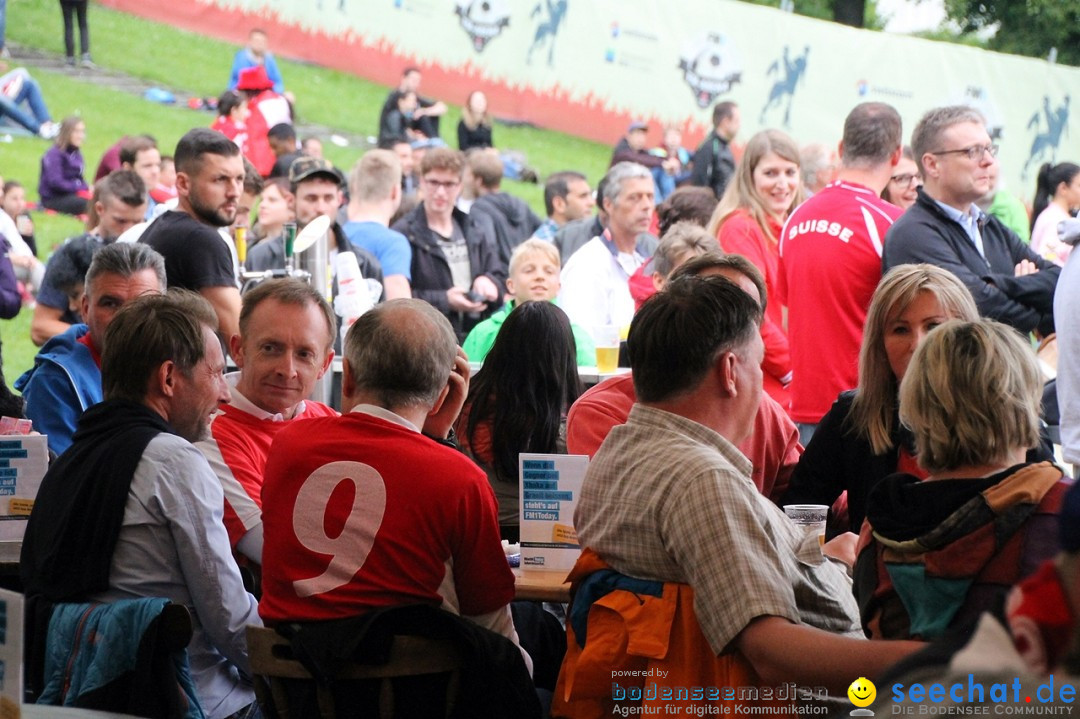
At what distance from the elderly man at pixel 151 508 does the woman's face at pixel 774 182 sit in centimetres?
352

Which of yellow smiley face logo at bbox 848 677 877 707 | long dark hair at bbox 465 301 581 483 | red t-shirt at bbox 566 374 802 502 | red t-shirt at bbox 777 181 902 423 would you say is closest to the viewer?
yellow smiley face logo at bbox 848 677 877 707

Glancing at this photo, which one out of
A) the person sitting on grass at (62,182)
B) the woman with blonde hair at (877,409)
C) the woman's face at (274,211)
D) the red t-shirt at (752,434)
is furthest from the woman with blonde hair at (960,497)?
the person sitting on grass at (62,182)

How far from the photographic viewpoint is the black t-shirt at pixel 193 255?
17.0 feet

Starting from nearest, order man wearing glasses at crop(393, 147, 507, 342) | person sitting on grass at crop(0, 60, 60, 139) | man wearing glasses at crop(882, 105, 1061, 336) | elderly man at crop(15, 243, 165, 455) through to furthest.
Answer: elderly man at crop(15, 243, 165, 455)
man wearing glasses at crop(882, 105, 1061, 336)
man wearing glasses at crop(393, 147, 507, 342)
person sitting on grass at crop(0, 60, 60, 139)

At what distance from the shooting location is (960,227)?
486 cm

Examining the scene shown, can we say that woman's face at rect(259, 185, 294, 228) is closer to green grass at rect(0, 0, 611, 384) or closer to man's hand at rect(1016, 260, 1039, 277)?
man's hand at rect(1016, 260, 1039, 277)

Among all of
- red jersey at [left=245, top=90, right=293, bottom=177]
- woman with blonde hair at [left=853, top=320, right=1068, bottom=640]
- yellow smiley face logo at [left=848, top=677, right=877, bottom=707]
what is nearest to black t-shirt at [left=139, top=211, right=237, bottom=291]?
woman with blonde hair at [left=853, top=320, right=1068, bottom=640]

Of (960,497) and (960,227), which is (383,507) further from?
(960,227)

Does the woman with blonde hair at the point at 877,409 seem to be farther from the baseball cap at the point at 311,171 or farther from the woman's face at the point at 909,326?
the baseball cap at the point at 311,171

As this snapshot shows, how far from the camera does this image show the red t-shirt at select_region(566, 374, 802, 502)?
360cm

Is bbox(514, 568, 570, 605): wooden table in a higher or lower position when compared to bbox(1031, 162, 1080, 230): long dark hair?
lower

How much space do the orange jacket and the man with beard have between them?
2.98 meters

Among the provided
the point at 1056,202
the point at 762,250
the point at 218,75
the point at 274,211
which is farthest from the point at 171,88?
the point at 762,250

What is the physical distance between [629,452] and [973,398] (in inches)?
26.1
